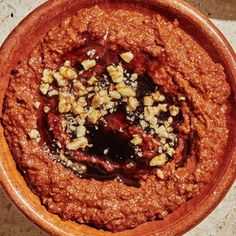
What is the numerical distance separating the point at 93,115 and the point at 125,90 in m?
0.12

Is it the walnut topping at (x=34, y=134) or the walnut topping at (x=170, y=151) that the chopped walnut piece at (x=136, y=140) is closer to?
the walnut topping at (x=170, y=151)

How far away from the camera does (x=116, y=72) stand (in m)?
1.47

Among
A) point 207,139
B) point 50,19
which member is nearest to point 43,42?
point 50,19

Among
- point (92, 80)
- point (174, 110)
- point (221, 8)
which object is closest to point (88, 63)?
point (92, 80)

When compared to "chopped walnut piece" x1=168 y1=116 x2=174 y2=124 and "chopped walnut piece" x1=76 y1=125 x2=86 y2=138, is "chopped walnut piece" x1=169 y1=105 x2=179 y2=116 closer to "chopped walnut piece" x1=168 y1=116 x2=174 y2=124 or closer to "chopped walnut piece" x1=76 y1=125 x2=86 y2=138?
"chopped walnut piece" x1=168 y1=116 x2=174 y2=124

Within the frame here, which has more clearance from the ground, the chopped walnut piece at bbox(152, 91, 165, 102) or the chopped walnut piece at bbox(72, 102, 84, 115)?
the chopped walnut piece at bbox(152, 91, 165, 102)

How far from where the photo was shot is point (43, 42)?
1.46 m

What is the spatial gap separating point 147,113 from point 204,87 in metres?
0.18

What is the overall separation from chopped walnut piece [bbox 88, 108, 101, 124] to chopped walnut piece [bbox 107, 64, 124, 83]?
0.10m

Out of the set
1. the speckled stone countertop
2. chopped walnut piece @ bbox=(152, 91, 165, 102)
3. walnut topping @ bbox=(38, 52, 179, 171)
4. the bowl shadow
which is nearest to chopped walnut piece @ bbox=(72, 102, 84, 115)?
walnut topping @ bbox=(38, 52, 179, 171)

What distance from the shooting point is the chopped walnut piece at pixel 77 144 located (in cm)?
149

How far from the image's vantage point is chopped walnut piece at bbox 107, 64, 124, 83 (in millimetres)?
1475

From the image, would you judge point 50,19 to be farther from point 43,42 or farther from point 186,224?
point 186,224

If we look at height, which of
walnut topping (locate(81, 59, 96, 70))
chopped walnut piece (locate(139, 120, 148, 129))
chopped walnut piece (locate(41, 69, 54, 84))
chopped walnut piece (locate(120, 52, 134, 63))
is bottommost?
chopped walnut piece (locate(139, 120, 148, 129))
